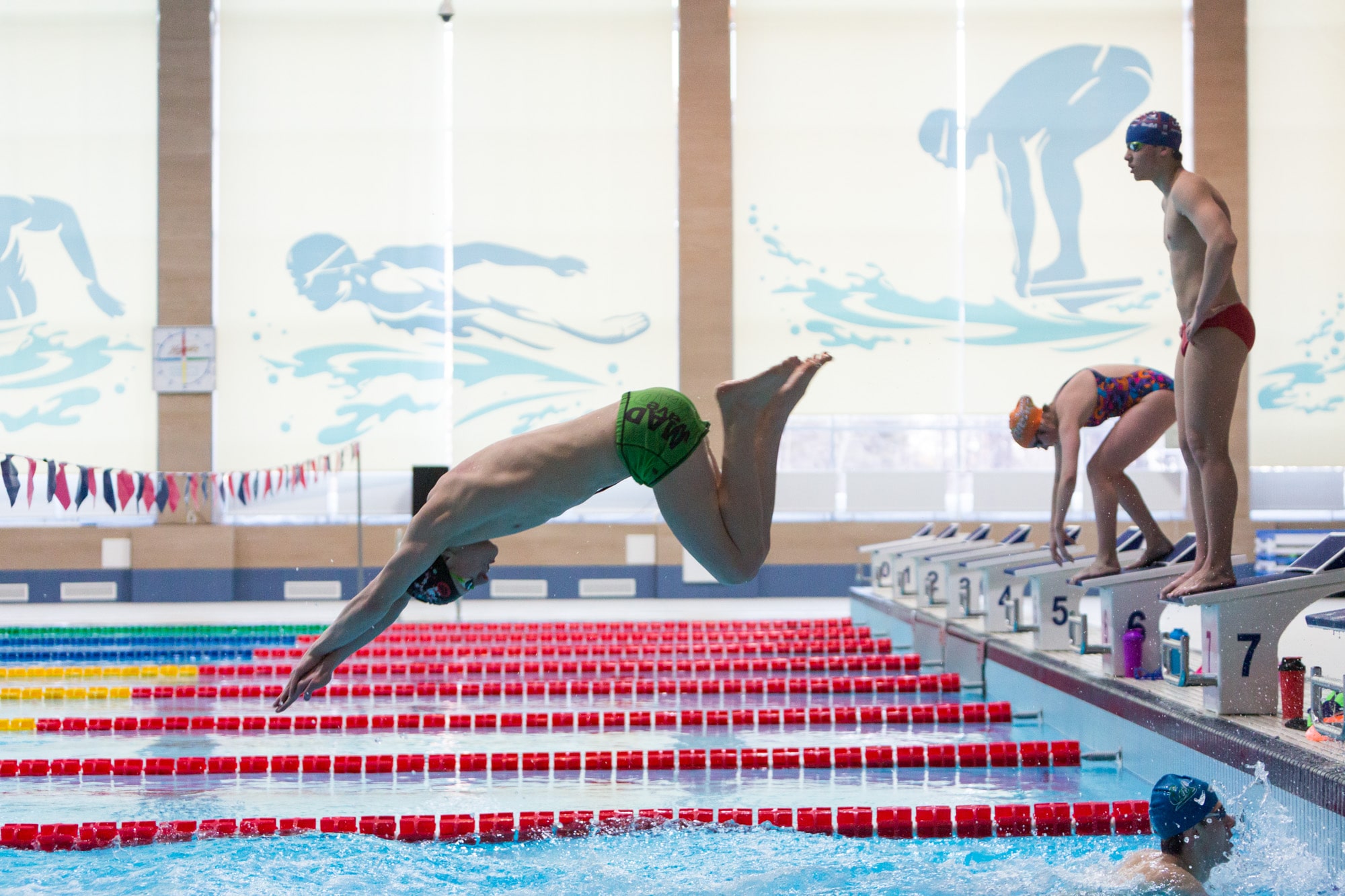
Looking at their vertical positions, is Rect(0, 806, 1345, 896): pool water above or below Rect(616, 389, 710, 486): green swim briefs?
below

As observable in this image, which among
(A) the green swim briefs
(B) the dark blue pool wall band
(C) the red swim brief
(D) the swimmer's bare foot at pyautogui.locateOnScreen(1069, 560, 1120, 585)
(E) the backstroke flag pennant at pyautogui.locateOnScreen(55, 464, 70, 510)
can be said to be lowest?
(B) the dark blue pool wall band

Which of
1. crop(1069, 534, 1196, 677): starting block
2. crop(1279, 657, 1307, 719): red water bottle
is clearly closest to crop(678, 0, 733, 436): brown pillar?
crop(1069, 534, 1196, 677): starting block

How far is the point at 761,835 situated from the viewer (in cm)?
395

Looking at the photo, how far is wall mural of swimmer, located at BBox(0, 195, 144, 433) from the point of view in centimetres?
1363

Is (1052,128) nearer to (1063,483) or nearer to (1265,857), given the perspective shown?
(1063,483)

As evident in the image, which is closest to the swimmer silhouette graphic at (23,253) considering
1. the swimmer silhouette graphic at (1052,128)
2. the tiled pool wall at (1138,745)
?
the swimmer silhouette graphic at (1052,128)

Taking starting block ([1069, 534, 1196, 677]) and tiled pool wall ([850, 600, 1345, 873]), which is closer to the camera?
tiled pool wall ([850, 600, 1345, 873])

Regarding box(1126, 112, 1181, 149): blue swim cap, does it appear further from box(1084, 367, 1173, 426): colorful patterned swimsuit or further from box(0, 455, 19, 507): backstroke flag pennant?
box(0, 455, 19, 507): backstroke flag pennant

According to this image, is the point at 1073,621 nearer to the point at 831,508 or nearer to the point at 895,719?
the point at 895,719

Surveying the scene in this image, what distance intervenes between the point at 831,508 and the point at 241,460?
6746 millimetres

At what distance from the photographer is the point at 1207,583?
4211 mm

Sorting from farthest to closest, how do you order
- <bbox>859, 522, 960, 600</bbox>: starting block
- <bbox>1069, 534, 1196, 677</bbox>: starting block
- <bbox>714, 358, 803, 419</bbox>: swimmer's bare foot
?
1. <bbox>859, 522, 960, 600</bbox>: starting block
2. <bbox>1069, 534, 1196, 677</bbox>: starting block
3. <bbox>714, 358, 803, 419</bbox>: swimmer's bare foot

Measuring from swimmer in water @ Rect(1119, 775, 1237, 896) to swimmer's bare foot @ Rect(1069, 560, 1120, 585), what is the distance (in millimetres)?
2479

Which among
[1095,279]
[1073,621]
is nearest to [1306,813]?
[1073,621]
